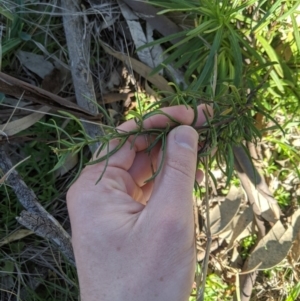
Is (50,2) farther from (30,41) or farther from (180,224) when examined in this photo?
(180,224)

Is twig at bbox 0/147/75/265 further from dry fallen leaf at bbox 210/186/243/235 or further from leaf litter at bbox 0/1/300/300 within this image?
dry fallen leaf at bbox 210/186/243/235

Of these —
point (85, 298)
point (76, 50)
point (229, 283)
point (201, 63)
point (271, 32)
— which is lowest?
point (229, 283)

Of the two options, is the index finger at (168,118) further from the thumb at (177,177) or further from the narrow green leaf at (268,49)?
the narrow green leaf at (268,49)

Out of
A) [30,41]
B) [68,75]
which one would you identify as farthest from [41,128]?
[30,41]

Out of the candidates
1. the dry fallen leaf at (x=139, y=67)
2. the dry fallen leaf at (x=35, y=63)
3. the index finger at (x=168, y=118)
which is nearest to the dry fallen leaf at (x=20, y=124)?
the dry fallen leaf at (x=35, y=63)

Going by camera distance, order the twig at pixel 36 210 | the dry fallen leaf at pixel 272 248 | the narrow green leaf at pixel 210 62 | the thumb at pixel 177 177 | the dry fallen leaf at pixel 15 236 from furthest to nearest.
A: 1. the dry fallen leaf at pixel 272 248
2. the dry fallen leaf at pixel 15 236
3. the twig at pixel 36 210
4. the narrow green leaf at pixel 210 62
5. the thumb at pixel 177 177

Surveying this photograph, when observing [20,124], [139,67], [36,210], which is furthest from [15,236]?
[139,67]
